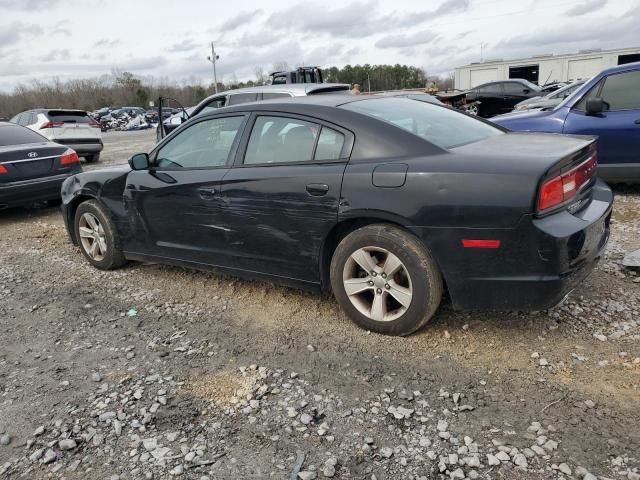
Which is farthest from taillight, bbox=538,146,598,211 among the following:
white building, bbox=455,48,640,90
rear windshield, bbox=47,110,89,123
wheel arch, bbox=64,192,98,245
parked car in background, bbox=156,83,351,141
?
white building, bbox=455,48,640,90

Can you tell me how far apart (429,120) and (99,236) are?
10.8 ft

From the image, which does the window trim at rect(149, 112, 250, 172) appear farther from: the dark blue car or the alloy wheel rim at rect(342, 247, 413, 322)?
the dark blue car

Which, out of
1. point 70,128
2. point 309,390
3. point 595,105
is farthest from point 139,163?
point 70,128

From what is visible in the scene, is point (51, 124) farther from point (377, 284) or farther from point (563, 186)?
point (563, 186)

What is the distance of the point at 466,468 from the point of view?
218cm

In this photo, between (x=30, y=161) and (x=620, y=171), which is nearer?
(x=620, y=171)

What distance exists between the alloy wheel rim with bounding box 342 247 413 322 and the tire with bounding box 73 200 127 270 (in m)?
2.55

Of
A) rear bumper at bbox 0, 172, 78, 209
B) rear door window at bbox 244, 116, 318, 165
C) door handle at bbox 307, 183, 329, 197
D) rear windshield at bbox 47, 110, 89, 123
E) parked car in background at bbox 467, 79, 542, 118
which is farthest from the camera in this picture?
parked car in background at bbox 467, 79, 542, 118

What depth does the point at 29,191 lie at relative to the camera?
7293 millimetres

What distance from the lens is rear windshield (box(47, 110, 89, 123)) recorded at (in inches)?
553

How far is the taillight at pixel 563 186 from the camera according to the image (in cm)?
272

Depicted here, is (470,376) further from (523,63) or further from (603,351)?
(523,63)

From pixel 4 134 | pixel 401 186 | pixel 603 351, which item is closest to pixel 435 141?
pixel 401 186

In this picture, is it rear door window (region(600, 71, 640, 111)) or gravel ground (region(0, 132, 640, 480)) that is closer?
gravel ground (region(0, 132, 640, 480))
